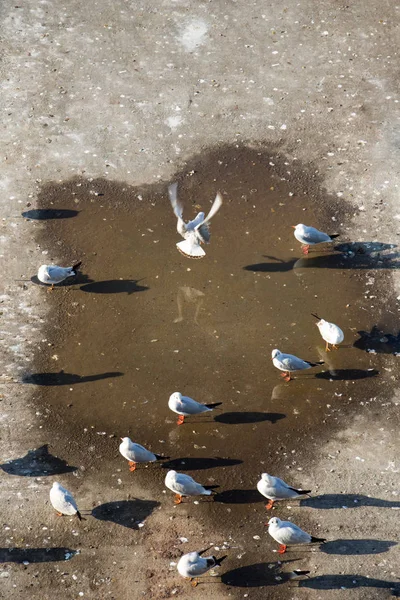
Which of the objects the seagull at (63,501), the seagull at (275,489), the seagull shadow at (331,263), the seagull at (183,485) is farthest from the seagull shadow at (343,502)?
the seagull shadow at (331,263)

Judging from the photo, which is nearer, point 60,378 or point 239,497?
point 239,497

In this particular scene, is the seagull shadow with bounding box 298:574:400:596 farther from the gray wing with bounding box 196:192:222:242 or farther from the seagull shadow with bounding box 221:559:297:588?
the gray wing with bounding box 196:192:222:242

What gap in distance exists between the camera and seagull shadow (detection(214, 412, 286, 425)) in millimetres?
10445

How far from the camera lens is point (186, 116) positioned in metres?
14.6

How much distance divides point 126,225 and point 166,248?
2.55ft

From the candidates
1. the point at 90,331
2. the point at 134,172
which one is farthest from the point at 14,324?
the point at 134,172

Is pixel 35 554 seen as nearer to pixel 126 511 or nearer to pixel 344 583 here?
pixel 126 511

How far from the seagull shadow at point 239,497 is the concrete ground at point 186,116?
1.65 feet

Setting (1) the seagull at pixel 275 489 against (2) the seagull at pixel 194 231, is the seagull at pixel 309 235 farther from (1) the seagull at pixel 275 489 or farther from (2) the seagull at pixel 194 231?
(1) the seagull at pixel 275 489

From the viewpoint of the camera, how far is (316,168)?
45.1 ft

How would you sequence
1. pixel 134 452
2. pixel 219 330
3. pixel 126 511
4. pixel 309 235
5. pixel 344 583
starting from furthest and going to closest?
pixel 309 235, pixel 219 330, pixel 134 452, pixel 126 511, pixel 344 583

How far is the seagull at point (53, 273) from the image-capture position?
11609 millimetres

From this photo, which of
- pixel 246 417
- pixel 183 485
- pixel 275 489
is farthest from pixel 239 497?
pixel 246 417

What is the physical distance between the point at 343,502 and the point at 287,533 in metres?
0.99
